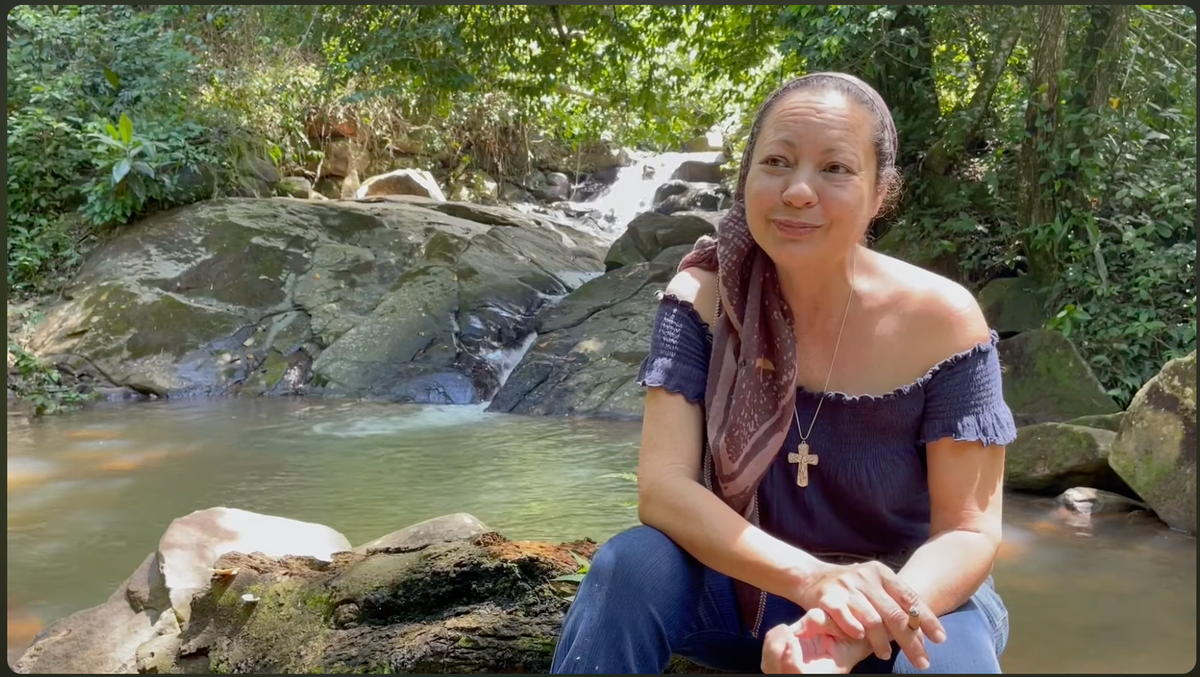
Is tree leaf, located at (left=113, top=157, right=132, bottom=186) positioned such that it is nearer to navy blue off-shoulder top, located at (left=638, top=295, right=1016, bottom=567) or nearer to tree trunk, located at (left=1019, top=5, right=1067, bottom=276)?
tree trunk, located at (left=1019, top=5, right=1067, bottom=276)

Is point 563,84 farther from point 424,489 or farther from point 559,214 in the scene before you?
point 424,489

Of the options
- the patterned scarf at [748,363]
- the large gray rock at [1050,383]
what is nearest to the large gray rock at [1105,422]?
the large gray rock at [1050,383]

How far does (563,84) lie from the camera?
8586mm

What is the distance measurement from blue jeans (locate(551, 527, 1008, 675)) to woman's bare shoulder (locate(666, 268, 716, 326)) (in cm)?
38

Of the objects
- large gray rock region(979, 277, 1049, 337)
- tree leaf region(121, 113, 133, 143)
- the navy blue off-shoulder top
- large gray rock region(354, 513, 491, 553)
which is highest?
the navy blue off-shoulder top

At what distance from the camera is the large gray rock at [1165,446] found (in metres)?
3.64

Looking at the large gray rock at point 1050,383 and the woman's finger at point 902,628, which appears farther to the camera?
the large gray rock at point 1050,383

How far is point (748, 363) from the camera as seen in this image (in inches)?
61.5

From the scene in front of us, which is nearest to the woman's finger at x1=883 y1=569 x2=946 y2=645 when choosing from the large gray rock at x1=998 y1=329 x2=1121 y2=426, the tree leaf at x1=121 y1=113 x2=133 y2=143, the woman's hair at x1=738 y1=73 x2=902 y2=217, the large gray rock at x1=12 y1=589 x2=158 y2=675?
the woman's hair at x1=738 y1=73 x2=902 y2=217

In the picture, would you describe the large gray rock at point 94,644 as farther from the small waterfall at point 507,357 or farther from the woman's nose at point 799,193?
the small waterfall at point 507,357

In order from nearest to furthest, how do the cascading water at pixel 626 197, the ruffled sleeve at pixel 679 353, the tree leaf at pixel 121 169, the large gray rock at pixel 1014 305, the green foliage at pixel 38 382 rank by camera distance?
the ruffled sleeve at pixel 679 353, the large gray rock at pixel 1014 305, the green foliage at pixel 38 382, the tree leaf at pixel 121 169, the cascading water at pixel 626 197

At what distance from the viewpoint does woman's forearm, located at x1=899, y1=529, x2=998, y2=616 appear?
4.51ft

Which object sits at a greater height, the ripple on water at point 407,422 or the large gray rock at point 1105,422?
the large gray rock at point 1105,422

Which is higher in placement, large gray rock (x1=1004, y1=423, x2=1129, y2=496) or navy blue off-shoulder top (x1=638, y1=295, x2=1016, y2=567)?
navy blue off-shoulder top (x1=638, y1=295, x2=1016, y2=567)
